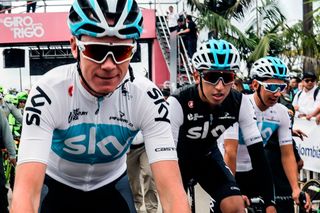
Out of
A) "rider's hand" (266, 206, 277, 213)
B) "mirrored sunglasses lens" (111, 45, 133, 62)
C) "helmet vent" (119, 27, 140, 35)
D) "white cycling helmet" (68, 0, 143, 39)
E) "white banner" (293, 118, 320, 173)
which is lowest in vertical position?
"white banner" (293, 118, 320, 173)

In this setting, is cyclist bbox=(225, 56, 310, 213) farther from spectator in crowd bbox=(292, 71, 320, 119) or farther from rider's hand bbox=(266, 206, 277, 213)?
spectator in crowd bbox=(292, 71, 320, 119)

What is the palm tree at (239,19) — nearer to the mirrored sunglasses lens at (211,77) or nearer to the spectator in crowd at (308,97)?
the spectator in crowd at (308,97)

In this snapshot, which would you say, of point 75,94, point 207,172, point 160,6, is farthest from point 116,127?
point 160,6

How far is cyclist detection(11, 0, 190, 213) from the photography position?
11.3ft

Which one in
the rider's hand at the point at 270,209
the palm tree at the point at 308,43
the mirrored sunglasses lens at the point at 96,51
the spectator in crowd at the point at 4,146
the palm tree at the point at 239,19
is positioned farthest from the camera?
the palm tree at the point at 239,19

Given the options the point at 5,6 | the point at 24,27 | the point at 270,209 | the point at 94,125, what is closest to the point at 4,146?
the point at 270,209

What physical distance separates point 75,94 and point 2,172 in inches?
187

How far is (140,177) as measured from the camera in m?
10.8

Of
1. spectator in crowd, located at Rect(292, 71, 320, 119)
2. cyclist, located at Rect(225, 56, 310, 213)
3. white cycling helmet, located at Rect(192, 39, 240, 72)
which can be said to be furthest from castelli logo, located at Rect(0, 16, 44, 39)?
white cycling helmet, located at Rect(192, 39, 240, 72)

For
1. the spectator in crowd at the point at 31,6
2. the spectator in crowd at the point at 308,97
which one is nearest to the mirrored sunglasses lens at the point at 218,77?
the spectator in crowd at the point at 308,97

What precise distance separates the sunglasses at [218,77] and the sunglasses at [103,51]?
226 cm

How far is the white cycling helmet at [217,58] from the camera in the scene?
18.9ft

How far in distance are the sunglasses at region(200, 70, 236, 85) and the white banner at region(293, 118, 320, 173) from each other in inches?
173

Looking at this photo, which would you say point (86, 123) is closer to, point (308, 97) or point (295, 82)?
point (308, 97)
